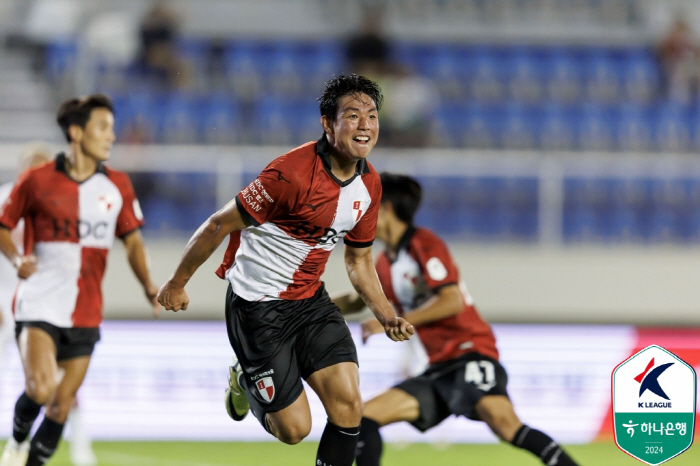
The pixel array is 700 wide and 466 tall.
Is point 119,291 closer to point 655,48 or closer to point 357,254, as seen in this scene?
point 357,254

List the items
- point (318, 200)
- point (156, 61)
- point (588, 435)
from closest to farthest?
point (318, 200)
point (588, 435)
point (156, 61)

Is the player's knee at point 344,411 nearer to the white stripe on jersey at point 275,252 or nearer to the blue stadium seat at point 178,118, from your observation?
the white stripe on jersey at point 275,252

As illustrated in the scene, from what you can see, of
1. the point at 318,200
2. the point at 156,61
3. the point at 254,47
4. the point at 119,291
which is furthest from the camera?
the point at 254,47

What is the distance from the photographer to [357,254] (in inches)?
193

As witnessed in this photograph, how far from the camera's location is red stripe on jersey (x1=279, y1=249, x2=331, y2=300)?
188 inches

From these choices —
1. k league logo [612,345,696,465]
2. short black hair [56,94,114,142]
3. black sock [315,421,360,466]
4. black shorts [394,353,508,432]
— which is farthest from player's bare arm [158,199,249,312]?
Answer: k league logo [612,345,696,465]

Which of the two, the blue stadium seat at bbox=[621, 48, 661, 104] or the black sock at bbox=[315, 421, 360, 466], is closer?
the black sock at bbox=[315, 421, 360, 466]

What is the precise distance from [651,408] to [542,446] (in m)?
0.73

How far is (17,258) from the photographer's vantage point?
18.0 feet

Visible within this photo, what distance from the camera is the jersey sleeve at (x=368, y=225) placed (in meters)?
4.72

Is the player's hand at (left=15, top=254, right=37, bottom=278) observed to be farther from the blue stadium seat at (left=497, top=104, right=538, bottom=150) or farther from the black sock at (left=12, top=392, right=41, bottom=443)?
the blue stadium seat at (left=497, top=104, right=538, bottom=150)

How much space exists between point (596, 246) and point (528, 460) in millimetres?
2499

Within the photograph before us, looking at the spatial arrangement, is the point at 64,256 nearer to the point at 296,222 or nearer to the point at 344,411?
the point at 296,222

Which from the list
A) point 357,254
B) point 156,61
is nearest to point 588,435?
point 357,254
